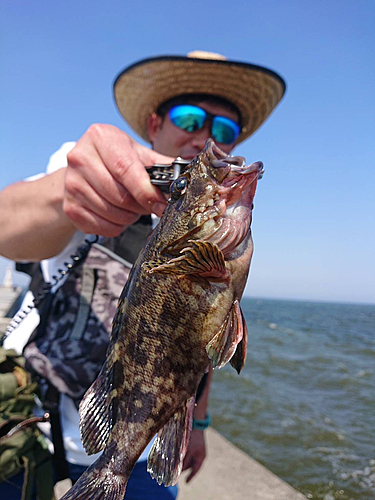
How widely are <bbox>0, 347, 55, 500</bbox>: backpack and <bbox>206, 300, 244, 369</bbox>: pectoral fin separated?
154 centimetres

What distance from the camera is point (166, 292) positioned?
1.47 meters

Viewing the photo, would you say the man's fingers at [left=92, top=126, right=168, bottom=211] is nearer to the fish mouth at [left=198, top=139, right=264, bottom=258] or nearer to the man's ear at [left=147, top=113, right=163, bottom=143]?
the fish mouth at [left=198, top=139, right=264, bottom=258]

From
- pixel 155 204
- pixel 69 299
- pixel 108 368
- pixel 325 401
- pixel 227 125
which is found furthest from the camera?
pixel 325 401

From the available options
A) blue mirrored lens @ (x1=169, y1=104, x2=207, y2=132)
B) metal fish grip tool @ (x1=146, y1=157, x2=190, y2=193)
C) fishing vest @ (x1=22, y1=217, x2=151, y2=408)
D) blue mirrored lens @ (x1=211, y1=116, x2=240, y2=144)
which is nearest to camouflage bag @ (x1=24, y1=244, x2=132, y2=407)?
fishing vest @ (x1=22, y1=217, x2=151, y2=408)

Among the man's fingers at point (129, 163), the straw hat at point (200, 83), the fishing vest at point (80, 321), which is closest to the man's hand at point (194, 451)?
the fishing vest at point (80, 321)

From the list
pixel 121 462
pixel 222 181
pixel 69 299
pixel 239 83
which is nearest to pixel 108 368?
pixel 121 462

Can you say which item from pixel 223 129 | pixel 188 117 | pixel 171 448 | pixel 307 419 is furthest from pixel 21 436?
pixel 307 419

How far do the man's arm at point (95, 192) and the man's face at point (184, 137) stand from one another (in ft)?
5.08

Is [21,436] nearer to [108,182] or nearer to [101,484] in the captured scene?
[101,484]

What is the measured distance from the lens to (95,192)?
188 centimetres

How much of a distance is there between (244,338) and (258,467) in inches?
180

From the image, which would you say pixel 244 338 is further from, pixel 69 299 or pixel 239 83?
pixel 239 83

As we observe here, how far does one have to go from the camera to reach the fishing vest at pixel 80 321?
91.6 inches

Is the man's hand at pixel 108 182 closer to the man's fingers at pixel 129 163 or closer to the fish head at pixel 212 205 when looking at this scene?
the man's fingers at pixel 129 163
